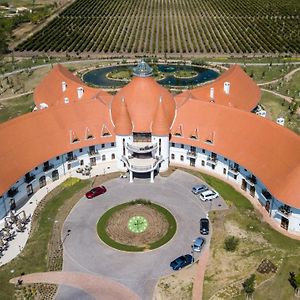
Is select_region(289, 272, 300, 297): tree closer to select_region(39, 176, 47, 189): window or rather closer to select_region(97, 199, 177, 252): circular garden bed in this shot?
select_region(97, 199, 177, 252): circular garden bed

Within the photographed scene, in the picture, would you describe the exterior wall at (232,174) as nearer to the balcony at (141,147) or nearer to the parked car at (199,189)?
the parked car at (199,189)

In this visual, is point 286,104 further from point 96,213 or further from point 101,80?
point 96,213

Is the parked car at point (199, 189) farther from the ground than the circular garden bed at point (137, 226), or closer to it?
farther from the ground

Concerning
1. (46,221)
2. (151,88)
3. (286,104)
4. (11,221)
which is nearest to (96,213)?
(46,221)

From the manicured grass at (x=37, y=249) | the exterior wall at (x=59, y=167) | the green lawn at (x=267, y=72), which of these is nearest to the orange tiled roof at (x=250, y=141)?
the exterior wall at (x=59, y=167)

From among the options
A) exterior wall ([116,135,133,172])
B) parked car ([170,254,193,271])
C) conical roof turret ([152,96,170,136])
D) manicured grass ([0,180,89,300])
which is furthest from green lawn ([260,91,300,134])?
manicured grass ([0,180,89,300])
